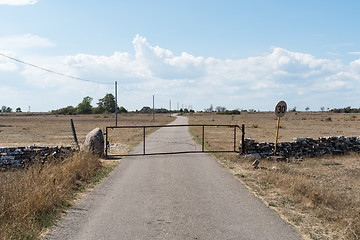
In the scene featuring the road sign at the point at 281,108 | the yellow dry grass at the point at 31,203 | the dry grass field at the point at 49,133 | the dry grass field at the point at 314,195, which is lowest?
the dry grass field at the point at 49,133

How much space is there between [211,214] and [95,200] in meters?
3.39

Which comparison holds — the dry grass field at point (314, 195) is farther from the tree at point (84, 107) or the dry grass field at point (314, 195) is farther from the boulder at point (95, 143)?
the tree at point (84, 107)

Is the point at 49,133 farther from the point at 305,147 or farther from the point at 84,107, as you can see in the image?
the point at 84,107

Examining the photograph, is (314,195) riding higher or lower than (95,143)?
lower

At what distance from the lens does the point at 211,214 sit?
21.9ft

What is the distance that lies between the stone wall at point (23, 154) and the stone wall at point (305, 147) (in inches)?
415

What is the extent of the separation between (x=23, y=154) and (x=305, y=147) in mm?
16618

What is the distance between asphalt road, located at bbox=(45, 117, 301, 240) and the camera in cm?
561

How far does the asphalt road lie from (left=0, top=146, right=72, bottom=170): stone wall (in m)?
4.69

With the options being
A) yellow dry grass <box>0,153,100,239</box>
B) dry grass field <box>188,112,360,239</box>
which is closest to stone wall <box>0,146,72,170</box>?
yellow dry grass <box>0,153,100,239</box>

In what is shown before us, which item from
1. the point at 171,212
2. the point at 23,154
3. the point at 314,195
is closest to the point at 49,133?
the point at 23,154

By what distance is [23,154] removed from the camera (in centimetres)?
1397

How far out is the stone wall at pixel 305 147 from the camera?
16.5 m

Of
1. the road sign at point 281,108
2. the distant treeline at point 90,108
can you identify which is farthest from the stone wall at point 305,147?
the distant treeline at point 90,108
